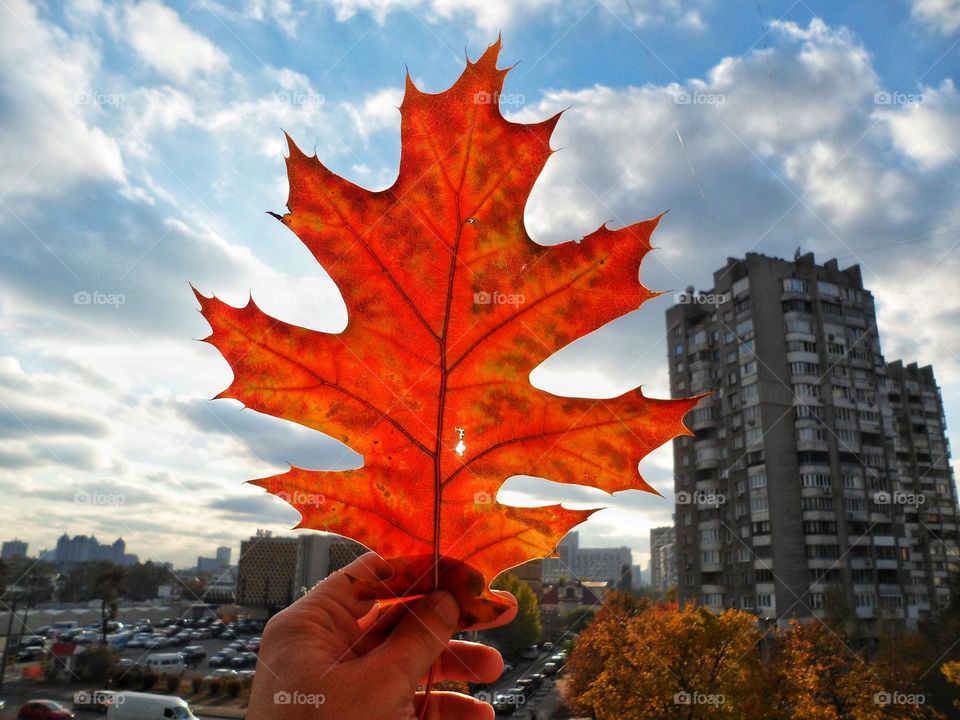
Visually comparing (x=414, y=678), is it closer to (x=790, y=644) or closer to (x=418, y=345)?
(x=418, y=345)

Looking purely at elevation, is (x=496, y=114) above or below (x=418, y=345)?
above

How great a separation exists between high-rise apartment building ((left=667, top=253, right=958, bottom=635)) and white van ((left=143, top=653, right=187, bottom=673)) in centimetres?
3766

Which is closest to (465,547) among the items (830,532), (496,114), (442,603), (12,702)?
(442,603)

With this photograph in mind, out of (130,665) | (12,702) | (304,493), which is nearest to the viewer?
(304,493)

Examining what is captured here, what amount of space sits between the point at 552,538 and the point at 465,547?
0.21 meters

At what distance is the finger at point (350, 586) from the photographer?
1.54 m

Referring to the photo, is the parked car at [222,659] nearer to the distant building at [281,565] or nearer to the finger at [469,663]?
the distant building at [281,565]

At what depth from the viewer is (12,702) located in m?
38.1

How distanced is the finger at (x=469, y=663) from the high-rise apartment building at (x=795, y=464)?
144 ft

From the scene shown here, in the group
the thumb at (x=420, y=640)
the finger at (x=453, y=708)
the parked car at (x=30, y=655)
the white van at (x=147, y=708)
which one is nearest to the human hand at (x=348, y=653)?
the thumb at (x=420, y=640)

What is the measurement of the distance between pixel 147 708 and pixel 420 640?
38.0 m

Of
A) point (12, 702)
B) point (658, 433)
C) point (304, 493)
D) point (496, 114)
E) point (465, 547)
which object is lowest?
point (12, 702)

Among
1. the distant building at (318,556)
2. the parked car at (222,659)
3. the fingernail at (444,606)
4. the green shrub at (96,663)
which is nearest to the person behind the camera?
the fingernail at (444,606)

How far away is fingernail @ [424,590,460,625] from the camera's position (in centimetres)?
143
